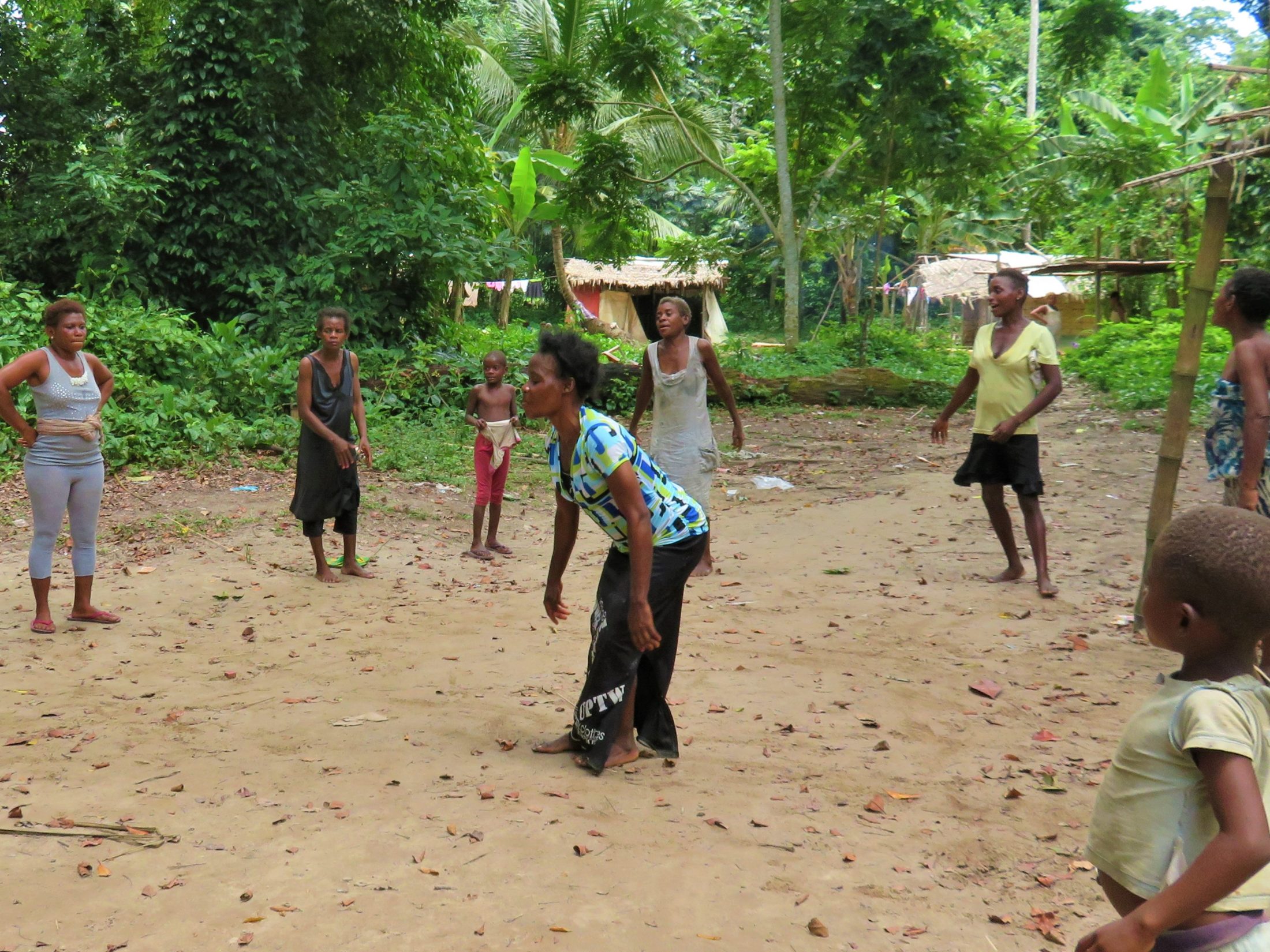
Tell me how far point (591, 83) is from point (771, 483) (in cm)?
920

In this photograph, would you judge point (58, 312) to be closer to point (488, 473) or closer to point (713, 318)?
point (488, 473)

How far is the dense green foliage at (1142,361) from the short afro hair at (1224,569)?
1029 cm

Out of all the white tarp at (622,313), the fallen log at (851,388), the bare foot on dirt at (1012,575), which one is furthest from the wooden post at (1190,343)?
the white tarp at (622,313)

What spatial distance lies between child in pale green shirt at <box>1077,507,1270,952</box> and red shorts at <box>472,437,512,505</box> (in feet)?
20.8

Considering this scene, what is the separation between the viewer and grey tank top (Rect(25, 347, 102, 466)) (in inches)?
223

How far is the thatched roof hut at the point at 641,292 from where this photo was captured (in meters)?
28.4

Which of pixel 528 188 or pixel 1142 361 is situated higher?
pixel 528 188

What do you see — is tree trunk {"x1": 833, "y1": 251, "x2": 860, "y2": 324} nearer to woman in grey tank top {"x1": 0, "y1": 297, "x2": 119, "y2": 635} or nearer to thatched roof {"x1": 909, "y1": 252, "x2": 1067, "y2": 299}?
thatched roof {"x1": 909, "y1": 252, "x2": 1067, "y2": 299}

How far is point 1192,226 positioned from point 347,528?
18.5m

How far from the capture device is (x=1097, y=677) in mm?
5266

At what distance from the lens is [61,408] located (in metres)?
5.70

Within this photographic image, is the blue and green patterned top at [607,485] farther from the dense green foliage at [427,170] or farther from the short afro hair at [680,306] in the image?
the dense green foliage at [427,170]

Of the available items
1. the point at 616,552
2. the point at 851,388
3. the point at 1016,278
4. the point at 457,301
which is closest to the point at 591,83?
the point at 457,301

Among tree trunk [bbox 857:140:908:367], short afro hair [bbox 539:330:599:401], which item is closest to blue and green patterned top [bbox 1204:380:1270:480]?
short afro hair [bbox 539:330:599:401]
